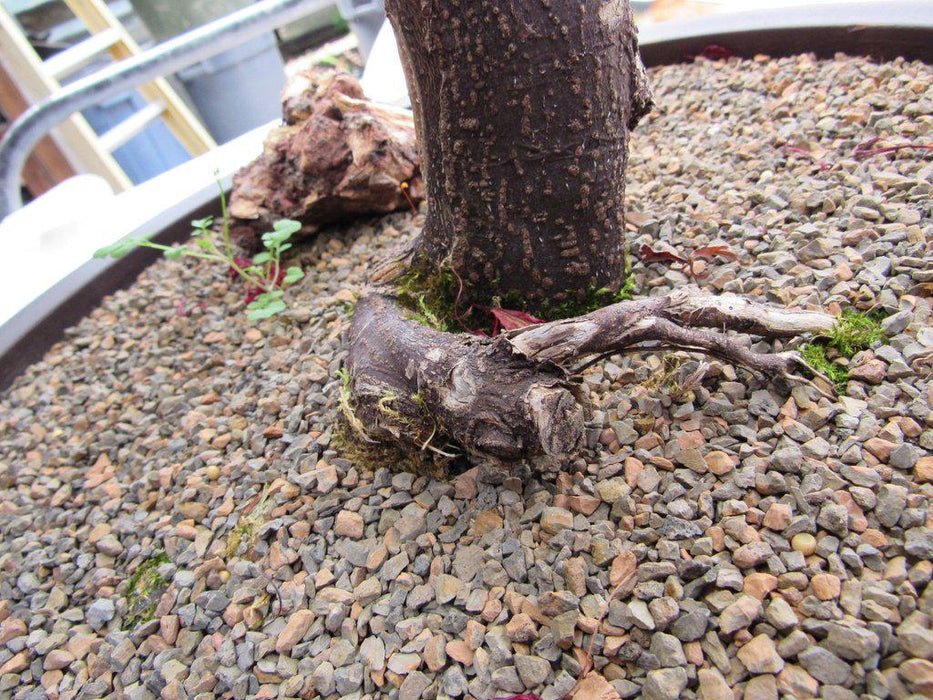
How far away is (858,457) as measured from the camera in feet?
3.19

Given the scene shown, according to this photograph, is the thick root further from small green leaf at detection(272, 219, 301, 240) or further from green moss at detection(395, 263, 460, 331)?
small green leaf at detection(272, 219, 301, 240)

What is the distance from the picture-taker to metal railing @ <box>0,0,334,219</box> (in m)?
2.22

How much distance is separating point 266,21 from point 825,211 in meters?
2.16

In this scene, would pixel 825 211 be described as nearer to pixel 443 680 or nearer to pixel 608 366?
pixel 608 366

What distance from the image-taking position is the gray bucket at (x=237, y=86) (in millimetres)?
4211

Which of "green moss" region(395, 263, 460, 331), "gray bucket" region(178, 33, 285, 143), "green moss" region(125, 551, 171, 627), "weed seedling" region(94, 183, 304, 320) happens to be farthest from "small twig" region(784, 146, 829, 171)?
"gray bucket" region(178, 33, 285, 143)

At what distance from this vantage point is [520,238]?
1196mm

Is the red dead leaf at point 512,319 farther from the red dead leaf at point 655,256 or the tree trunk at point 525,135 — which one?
the red dead leaf at point 655,256

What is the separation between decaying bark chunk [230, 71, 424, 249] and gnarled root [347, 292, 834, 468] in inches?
29.8

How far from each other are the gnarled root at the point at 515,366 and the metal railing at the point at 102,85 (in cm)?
174

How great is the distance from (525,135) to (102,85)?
1.91 meters

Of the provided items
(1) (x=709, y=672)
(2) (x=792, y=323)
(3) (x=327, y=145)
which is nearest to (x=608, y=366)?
(2) (x=792, y=323)

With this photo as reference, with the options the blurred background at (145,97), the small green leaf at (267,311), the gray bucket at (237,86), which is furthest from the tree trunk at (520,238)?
the gray bucket at (237,86)

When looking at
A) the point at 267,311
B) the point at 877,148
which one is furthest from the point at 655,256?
the point at 267,311
